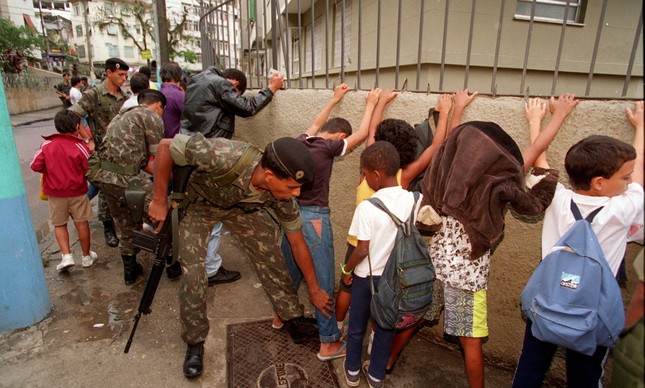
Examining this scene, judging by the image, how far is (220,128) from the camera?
3.56 m

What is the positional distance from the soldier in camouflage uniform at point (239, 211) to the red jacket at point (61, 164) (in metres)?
1.66

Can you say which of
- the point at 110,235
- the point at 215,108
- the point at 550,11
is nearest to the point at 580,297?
the point at 215,108

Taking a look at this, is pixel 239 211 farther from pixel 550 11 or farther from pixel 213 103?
pixel 550 11

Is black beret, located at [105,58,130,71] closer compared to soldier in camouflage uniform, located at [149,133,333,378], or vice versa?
soldier in camouflage uniform, located at [149,133,333,378]

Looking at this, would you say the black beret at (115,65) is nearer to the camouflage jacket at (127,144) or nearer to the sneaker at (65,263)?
the camouflage jacket at (127,144)

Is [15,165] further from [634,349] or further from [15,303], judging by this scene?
[634,349]

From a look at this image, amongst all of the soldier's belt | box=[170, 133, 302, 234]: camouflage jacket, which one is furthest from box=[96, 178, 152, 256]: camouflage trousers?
box=[170, 133, 302, 234]: camouflage jacket

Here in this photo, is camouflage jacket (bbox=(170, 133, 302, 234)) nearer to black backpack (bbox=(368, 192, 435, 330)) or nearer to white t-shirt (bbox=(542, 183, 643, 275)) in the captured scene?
black backpack (bbox=(368, 192, 435, 330))

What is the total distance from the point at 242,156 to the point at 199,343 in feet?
4.24

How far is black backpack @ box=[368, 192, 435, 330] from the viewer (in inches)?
75.7

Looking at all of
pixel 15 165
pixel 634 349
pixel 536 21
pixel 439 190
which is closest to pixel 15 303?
pixel 15 165

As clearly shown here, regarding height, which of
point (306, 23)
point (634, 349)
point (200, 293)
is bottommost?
point (200, 293)

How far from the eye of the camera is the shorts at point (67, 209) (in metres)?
3.50

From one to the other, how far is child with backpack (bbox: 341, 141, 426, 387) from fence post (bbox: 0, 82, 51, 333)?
7.56 feet
